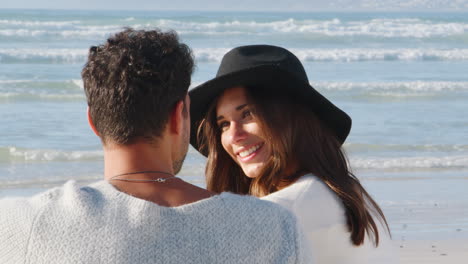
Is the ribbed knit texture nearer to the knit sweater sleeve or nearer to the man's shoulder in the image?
the man's shoulder

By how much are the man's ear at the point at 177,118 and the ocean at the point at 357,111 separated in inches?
180

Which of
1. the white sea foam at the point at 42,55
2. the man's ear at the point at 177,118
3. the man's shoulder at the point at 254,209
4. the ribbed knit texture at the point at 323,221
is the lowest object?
the white sea foam at the point at 42,55

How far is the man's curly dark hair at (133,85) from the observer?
1905 mm

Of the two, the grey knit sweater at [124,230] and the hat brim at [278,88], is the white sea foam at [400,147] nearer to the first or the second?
the hat brim at [278,88]

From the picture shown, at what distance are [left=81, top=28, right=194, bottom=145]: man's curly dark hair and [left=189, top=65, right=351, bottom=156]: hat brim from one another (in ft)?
3.28

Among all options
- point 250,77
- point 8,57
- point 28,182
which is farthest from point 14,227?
point 8,57

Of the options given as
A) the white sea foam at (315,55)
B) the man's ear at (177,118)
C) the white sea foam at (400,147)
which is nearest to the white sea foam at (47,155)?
the white sea foam at (400,147)

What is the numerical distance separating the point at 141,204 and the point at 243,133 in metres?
1.36

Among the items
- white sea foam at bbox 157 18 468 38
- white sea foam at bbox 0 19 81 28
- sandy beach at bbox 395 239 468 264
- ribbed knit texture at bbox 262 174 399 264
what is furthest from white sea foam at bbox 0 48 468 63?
ribbed knit texture at bbox 262 174 399 264

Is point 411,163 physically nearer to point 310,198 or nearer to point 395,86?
point 310,198

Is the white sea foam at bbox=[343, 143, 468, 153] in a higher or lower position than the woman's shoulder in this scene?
lower

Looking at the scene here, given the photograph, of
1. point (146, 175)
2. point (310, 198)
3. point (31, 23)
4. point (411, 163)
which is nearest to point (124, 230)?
point (146, 175)

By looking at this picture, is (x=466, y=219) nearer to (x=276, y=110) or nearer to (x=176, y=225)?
(x=276, y=110)

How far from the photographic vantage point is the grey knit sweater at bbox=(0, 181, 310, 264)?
1.82 metres
